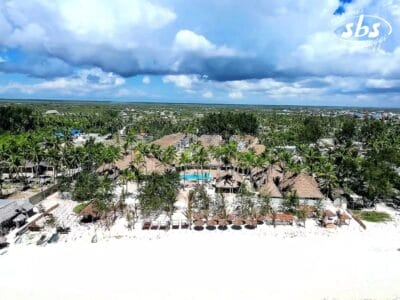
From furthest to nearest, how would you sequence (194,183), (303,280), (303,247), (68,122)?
(68,122)
(194,183)
(303,247)
(303,280)

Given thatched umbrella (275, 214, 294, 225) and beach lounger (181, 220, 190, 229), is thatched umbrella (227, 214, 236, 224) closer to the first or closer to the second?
beach lounger (181, 220, 190, 229)

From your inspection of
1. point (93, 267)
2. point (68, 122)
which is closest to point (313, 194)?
point (93, 267)

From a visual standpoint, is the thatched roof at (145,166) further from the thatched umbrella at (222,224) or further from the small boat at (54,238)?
the small boat at (54,238)

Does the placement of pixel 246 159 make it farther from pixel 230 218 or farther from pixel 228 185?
pixel 230 218

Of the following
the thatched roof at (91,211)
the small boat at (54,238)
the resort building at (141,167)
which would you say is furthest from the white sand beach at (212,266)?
the resort building at (141,167)

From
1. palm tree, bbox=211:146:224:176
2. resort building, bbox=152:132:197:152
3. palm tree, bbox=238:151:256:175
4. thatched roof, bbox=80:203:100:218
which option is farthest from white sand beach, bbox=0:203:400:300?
resort building, bbox=152:132:197:152

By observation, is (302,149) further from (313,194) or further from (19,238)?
(19,238)
